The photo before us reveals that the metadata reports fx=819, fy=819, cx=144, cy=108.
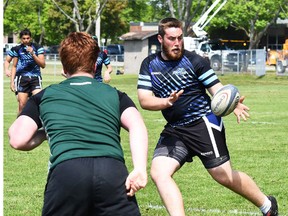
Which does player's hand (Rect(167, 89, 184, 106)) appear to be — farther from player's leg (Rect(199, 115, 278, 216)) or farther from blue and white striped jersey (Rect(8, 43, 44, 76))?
blue and white striped jersey (Rect(8, 43, 44, 76))

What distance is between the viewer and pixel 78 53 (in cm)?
487

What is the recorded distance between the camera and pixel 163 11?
67.5 m

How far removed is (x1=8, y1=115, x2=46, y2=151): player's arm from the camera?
4.96 metres

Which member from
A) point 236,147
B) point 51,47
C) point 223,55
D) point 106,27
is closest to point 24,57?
point 236,147

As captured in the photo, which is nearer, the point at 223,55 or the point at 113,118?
the point at 113,118

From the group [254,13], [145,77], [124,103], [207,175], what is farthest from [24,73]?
[254,13]

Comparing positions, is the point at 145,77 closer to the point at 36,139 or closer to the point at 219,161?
the point at 219,161

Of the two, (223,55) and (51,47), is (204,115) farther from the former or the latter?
(51,47)

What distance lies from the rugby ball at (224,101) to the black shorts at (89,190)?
2628 millimetres

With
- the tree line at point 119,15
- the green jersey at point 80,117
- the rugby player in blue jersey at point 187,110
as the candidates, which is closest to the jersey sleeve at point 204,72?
the rugby player in blue jersey at point 187,110

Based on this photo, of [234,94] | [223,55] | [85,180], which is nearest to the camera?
[85,180]

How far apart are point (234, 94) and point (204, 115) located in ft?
1.47

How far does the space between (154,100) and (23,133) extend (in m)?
2.62

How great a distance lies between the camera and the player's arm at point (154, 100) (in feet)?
22.9
